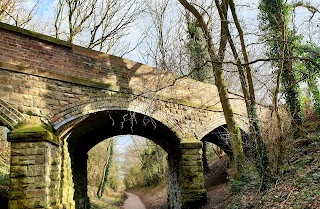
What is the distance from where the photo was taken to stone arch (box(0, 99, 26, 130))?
245 inches

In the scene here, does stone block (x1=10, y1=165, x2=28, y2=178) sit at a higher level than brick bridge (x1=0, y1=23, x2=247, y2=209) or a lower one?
lower

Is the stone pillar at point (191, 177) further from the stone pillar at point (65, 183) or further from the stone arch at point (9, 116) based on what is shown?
the stone arch at point (9, 116)

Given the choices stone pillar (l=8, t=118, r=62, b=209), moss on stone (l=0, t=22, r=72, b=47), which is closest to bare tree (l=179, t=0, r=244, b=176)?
moss on stone (l=0, t=22, r=72, b=47)

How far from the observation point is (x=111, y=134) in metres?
12.0

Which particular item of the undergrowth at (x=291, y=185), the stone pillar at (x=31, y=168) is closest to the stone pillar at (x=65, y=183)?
the stone pillar at (x=31, y=168)

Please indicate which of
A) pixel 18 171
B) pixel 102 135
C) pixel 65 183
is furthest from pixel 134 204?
pixel 18 171

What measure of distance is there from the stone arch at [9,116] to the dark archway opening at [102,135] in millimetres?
2523

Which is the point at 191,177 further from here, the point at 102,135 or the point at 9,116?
the point at 9,116

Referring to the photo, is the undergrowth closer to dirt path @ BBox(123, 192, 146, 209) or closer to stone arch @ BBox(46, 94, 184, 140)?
stone arch @ BBox(46, 94, 184, 140)

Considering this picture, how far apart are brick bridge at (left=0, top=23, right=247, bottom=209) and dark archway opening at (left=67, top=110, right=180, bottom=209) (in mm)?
56

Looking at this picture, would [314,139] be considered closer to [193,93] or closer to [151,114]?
[193,93]

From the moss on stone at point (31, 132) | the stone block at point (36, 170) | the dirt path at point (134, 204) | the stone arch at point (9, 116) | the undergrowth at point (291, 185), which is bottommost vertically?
the dirt path at point (134, 204)

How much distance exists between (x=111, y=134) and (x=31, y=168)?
5.91 meters

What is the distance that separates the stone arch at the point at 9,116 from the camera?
6230mm
